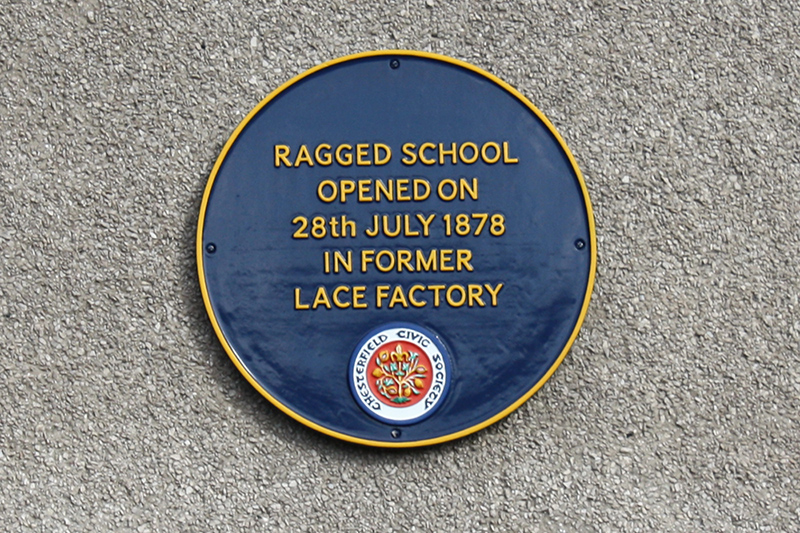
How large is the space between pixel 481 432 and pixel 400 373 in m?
0.33

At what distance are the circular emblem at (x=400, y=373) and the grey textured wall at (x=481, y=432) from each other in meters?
0.18

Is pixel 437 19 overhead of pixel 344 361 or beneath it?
overhead

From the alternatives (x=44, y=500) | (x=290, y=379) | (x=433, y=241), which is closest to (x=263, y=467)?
(x=290, y=379)

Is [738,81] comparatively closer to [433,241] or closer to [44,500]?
[433,241]

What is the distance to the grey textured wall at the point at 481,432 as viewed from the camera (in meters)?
2.86

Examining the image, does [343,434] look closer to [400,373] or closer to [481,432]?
[400,373]

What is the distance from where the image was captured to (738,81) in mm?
2979

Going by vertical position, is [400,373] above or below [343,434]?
above

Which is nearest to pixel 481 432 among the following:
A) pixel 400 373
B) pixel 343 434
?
pixel 400 373

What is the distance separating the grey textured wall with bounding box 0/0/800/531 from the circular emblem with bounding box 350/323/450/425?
175 millimetres

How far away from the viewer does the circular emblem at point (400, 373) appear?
2.81 meters

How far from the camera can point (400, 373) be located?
111 inches

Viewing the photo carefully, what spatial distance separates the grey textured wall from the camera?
9.38 ft

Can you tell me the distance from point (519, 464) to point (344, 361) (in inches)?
25.2
